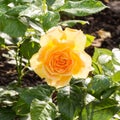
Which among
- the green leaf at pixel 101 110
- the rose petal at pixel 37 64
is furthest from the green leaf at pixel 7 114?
the rose petal at pixel 37 64

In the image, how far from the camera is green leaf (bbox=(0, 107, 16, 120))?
1655 mm

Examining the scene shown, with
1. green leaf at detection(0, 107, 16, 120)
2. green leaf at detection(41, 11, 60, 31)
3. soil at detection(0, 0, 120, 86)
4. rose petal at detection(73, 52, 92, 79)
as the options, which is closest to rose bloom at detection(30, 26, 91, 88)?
rose petal at detection(73, 52, 92, 79)

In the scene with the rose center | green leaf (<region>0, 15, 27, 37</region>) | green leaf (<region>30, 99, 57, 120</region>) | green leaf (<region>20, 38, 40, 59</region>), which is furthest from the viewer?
green leaf (<region>20, 38, 40, 59</region>)

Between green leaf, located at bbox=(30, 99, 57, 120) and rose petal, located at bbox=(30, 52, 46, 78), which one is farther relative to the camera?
green leaf, located at bbox=(30, 99, 57, 120)

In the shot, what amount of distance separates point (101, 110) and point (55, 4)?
0.40m

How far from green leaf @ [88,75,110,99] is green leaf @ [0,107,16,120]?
0.38m

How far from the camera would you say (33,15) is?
1403mm

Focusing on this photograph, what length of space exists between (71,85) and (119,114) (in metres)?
0.24

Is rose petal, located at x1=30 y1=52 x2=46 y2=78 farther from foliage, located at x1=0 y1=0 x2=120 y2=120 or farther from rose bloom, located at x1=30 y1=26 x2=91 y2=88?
foliage, located at x1=0 y1=0 x2=120 y2=120

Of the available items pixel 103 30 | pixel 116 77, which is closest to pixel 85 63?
pixel 116 77

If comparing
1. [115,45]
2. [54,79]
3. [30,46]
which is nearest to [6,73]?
[115,45]

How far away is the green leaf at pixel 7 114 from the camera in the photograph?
1655 millimetres

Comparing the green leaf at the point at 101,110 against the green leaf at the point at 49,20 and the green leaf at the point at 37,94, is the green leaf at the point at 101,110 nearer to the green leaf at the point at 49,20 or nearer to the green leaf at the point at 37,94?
the green leaf at the point at 37,94

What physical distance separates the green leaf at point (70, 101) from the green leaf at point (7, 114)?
0.27 meters
